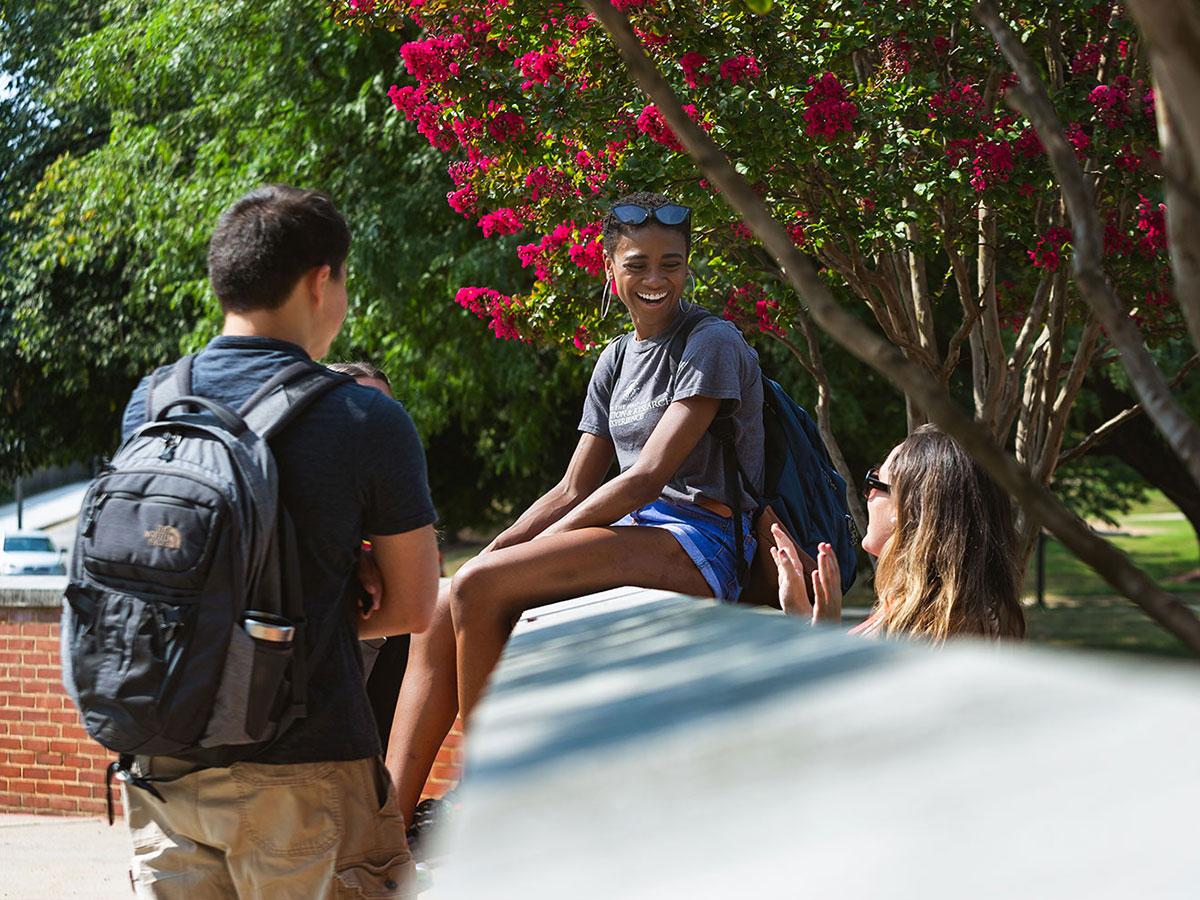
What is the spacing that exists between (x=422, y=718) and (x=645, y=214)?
4.30 feet

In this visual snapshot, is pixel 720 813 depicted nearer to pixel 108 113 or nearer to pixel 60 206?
pixel 60 206

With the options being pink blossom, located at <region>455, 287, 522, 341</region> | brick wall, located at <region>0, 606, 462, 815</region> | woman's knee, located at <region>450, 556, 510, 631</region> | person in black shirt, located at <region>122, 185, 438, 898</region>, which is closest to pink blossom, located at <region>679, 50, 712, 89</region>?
pink blossom, located at <region>455, 287, 522, 341</region>

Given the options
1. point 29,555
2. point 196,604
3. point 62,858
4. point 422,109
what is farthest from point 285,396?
point 29,555

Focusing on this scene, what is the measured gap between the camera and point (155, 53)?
1505cm

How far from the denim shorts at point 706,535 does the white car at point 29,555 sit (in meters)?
22.5

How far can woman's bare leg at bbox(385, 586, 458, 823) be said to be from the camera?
137 inches

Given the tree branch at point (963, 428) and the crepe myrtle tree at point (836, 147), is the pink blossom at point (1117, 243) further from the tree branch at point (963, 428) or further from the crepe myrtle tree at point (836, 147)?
the tree branch at point (963, 428)

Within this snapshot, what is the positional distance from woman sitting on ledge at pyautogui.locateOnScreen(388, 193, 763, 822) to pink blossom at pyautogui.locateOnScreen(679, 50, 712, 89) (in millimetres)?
2762

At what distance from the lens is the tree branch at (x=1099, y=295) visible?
1.23 meters

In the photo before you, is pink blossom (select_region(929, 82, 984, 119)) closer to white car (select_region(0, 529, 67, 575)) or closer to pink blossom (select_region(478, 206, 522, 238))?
pink blossom (select_region(478, 206, 522, 238))

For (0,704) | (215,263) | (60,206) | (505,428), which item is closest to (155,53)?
(60,206)

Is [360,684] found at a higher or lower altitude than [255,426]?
lower

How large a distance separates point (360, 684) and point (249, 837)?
0.29m

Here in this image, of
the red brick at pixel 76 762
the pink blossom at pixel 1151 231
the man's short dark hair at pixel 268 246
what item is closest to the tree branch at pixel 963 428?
the man's short dark hair at pixel 268 246
